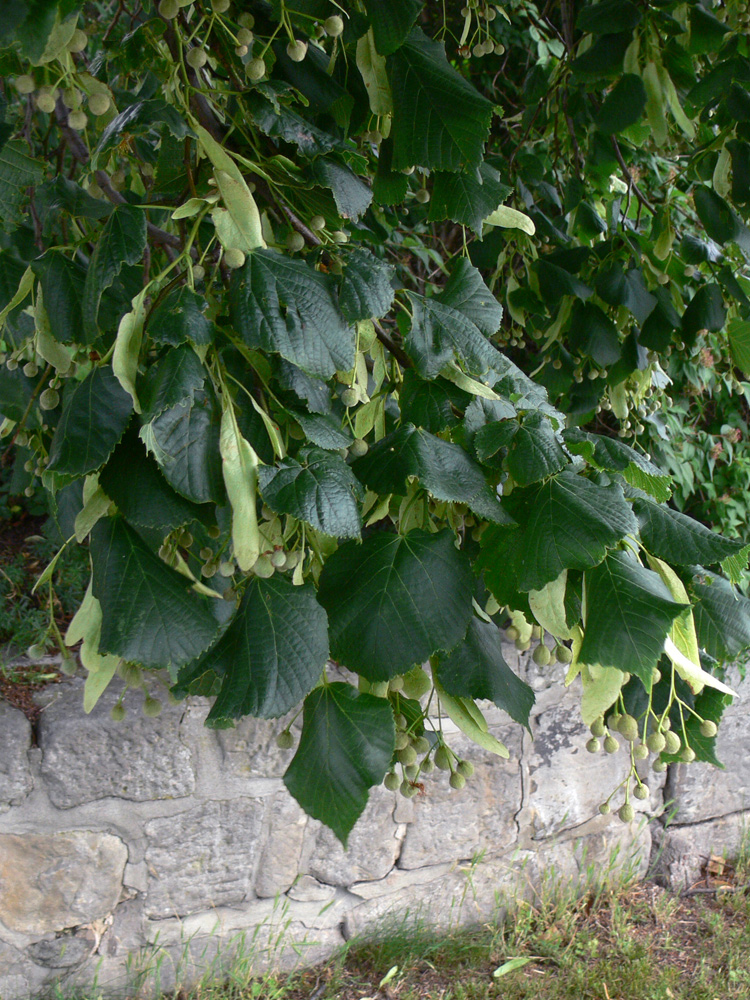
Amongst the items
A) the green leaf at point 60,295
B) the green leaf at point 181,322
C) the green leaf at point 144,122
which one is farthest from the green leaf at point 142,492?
the green leaf at point 144,122

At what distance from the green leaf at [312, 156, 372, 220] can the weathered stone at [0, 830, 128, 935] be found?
1565 millimetres

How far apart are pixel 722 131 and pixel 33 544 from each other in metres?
1.93

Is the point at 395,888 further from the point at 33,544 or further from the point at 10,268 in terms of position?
the point at 10,268

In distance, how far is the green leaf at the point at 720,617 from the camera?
0.88m

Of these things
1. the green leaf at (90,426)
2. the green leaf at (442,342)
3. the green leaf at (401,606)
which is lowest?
the green leaf at (401,606)

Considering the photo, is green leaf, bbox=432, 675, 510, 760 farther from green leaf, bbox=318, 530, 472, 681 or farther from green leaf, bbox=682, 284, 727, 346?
green leaf, bbox=682, 284, 727, 346

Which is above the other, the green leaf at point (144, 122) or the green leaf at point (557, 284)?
the green leaf at point (144, 122)

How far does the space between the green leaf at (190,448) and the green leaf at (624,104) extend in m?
0.81

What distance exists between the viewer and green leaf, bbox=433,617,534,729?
2.97ft

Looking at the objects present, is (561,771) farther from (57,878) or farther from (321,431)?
(321,431)

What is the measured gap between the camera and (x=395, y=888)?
7.32 ft

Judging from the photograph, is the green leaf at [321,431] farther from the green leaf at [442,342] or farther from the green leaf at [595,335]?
the green leaf at [595,335]

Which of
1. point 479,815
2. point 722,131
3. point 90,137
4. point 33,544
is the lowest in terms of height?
point 479,815

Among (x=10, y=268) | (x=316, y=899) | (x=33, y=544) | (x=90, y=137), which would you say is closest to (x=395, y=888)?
(x=316, y=899)
